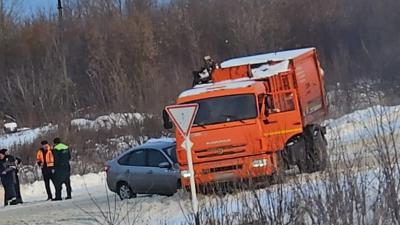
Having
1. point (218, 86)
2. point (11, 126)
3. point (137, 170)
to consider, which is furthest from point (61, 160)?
point (11, 126)

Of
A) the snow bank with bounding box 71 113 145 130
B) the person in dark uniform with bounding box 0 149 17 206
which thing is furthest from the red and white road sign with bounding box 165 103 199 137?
the snow bank with bounding box 71 113 145 130

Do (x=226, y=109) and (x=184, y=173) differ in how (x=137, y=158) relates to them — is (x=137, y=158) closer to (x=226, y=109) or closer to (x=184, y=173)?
(x=184, y=173)

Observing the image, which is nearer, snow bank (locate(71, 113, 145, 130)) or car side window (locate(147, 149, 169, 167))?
car side window (locate(147, 149, 169, 167))

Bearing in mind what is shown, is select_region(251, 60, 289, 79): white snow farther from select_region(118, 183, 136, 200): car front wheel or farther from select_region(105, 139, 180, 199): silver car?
select_region(118, 183, 136, 200): car front wheel

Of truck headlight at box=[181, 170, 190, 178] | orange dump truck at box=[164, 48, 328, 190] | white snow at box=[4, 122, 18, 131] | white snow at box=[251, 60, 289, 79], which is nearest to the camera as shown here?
orange dump truck at box=[164, 48, 328, 190]

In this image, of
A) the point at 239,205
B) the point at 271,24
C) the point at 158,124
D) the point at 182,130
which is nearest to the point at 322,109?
the point at 182,130

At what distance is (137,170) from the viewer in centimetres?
2297

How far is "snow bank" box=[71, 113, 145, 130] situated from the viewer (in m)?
47.1

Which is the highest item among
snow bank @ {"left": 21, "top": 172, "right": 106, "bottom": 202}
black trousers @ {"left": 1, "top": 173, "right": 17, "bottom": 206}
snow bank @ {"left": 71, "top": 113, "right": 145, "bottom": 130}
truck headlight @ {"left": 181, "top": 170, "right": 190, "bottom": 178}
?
snow bank @ {"left": 71, "top": 113, "right": 145, "bottom": 130}

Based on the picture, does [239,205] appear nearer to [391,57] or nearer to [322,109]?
[322,109]

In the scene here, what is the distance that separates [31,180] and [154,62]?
31.1m

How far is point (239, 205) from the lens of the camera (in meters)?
10.1

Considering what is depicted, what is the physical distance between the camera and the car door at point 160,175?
21641mm

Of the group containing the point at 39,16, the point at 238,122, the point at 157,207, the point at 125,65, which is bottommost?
the point at 157,207
